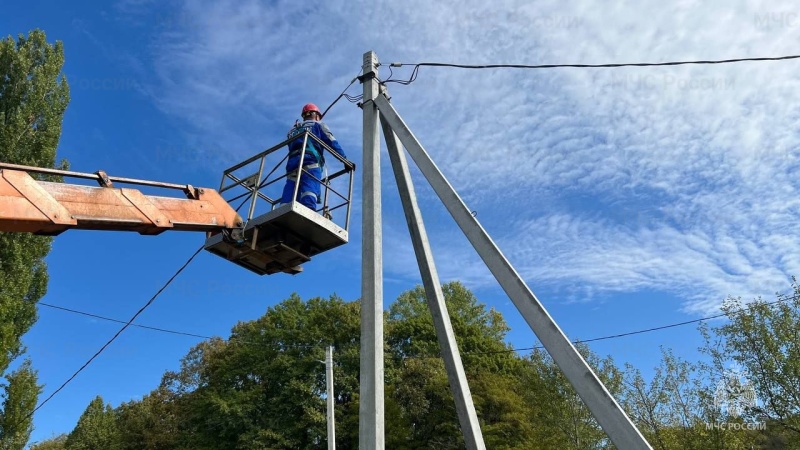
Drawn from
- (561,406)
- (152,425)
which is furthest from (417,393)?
(152,425)

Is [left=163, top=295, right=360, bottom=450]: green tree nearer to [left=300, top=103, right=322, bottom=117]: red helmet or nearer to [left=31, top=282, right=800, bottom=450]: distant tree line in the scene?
[left=31, top=282, right=800, bottom=450]: distant tree line

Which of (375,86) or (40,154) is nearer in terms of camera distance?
(375,86)

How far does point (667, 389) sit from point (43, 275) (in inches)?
731

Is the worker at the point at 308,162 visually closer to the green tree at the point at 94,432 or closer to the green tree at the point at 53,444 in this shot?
the green tree at the point at 94,432

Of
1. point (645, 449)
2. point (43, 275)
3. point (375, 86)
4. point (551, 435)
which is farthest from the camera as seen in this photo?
point (551, 435)

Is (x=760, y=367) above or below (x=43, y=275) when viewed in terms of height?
below

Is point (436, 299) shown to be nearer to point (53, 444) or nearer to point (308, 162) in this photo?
point (308, 162)

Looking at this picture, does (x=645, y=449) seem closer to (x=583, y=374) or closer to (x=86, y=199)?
(x=583, y=374)

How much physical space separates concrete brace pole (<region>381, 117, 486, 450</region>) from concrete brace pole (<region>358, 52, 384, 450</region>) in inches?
10.1

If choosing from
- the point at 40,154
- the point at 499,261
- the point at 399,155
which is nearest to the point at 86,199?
the point at 399,155

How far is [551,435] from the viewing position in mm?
21359

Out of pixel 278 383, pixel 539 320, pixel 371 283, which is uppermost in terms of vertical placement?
pixel 278 383

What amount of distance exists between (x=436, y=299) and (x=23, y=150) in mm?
14162

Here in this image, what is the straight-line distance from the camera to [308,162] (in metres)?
7.31
